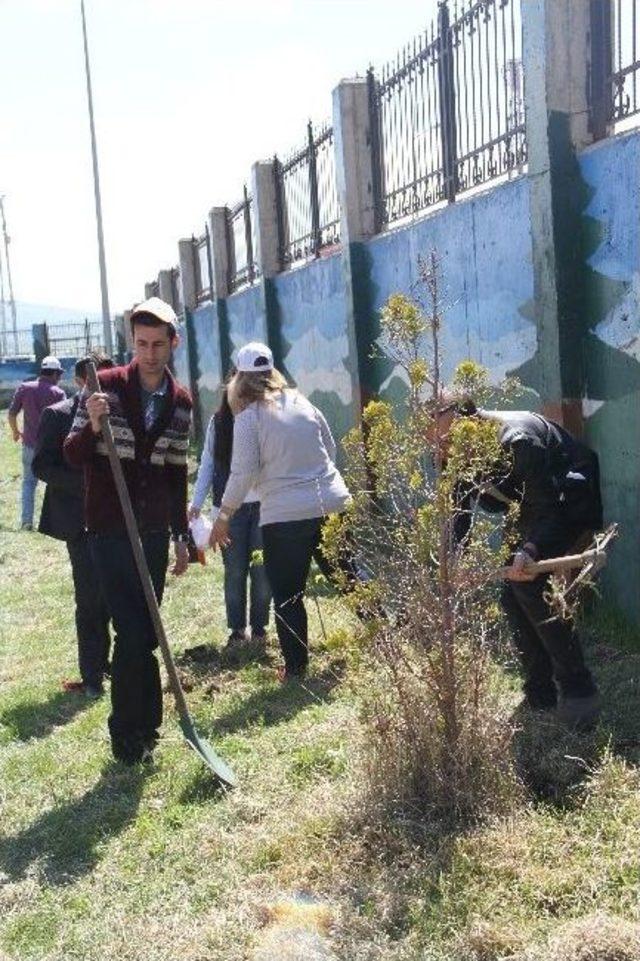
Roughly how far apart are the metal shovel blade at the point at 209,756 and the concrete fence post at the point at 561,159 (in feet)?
8.49

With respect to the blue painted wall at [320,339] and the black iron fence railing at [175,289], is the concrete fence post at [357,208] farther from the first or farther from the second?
the black iron fence railing at [175,289]

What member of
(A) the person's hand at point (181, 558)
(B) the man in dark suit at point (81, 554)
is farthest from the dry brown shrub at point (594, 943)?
(B) the man in dark suit at point (81, 554)

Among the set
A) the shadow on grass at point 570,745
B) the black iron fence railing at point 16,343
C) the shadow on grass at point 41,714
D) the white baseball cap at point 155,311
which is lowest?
the shadow on grass at point 41,714

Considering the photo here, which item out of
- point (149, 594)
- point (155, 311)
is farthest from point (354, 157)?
point (149, 594)

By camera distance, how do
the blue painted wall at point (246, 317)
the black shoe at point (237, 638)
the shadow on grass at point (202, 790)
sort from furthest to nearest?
the blue painted wall at point (246, 317) < the black shoe at point (237, 638) < the shadow on grass at point (202, 790)

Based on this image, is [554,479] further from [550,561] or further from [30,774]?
[30,774]

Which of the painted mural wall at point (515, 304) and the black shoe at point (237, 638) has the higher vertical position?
the painted mural wall at point (515, 304)

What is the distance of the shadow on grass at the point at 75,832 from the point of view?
3.86 m

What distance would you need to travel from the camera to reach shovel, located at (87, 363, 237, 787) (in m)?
4.28

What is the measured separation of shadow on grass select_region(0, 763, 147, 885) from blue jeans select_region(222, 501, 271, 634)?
1.86m

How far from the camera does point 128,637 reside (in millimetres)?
4566

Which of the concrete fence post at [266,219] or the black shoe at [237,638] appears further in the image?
the concrete fence post at [266,219]

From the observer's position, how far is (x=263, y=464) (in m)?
5.39

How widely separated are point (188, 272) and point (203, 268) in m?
0.79
